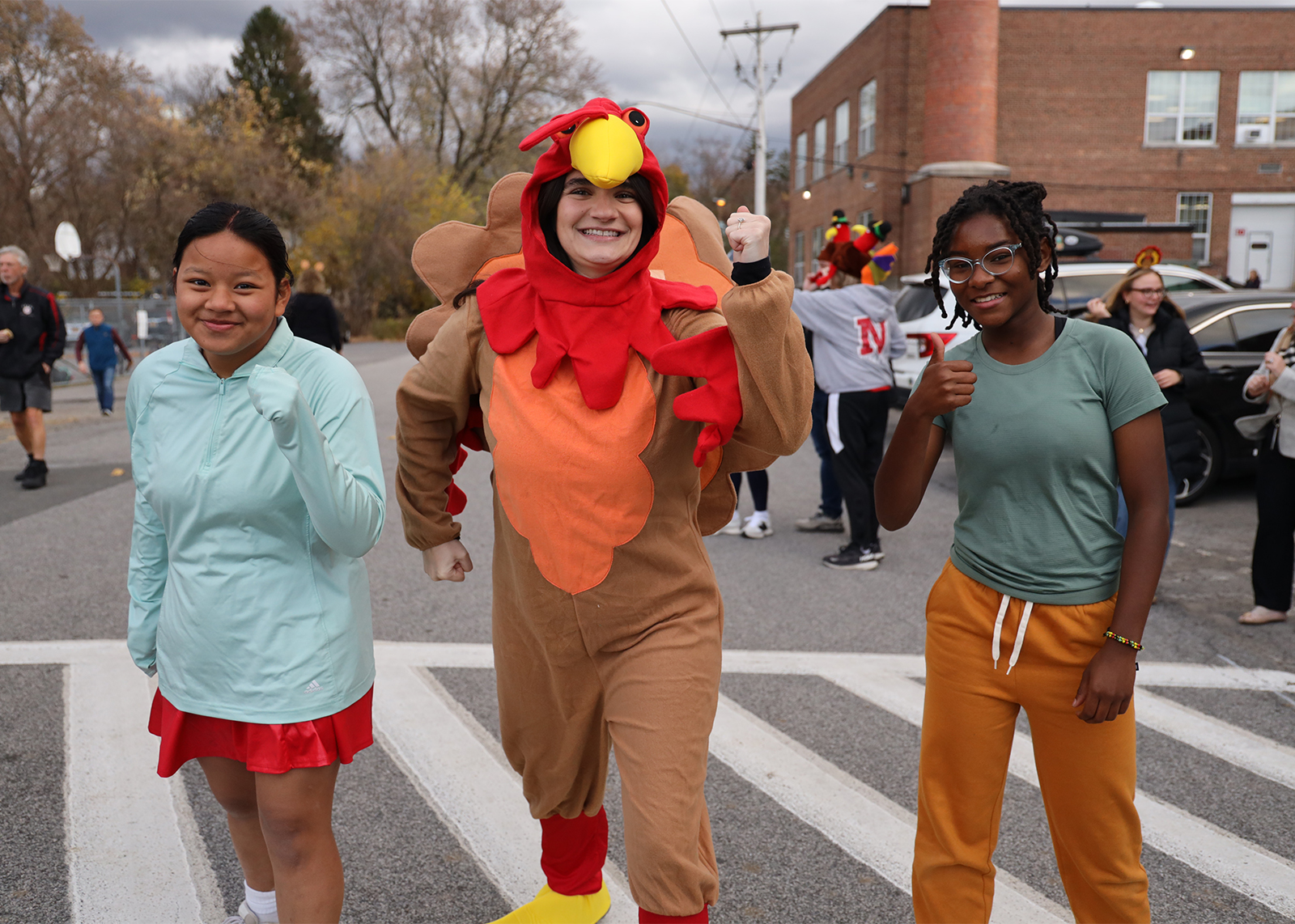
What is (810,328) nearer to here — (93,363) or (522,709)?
(522,709)

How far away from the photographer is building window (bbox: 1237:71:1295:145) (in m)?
29.9

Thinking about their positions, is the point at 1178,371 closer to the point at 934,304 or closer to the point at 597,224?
the point at 597,224

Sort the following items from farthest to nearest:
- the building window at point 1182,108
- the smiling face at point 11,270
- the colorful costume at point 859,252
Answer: the building window at point 1182,108
the smiling face at point 11,270
the colorful costume at point 859,252

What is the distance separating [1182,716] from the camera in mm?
4324

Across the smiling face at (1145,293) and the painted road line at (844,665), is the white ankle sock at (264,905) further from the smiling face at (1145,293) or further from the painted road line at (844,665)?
the smiling face at (1145,293)

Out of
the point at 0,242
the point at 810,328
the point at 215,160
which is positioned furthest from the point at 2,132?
the point at 810,328

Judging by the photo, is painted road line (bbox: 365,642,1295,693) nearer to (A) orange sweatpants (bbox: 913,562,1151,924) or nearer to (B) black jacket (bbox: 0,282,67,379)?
(A) orange sweatpants (bbox: 913,562,1151,924)

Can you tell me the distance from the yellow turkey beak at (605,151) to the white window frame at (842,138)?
3238 cm

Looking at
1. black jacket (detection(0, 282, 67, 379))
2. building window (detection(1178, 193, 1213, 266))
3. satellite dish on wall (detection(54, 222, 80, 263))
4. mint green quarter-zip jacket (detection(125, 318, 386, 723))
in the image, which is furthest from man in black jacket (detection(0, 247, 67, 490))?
building window (detection(1178, 193, 1213, 266))

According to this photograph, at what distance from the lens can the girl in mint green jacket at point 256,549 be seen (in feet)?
7.25

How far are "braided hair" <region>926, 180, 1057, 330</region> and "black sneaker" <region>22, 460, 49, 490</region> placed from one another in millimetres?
9361

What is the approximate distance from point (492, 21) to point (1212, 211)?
3013cm

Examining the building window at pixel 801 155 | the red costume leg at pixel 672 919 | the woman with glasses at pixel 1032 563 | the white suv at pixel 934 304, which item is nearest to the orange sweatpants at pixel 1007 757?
the woman with glasses at pixel 1032 563

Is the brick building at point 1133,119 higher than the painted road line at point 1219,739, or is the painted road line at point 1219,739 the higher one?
the brick building at point 1133,119
